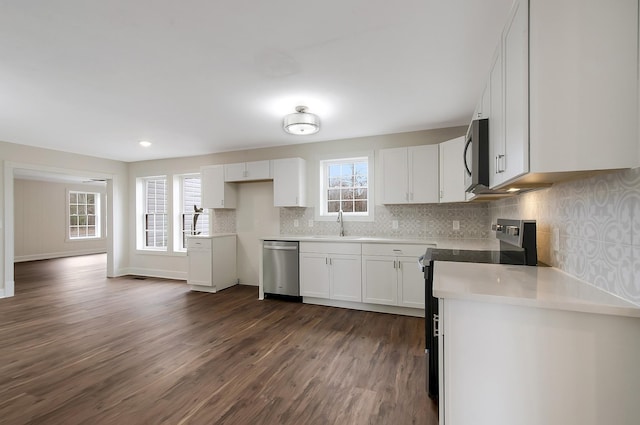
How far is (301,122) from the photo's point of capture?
3.09m

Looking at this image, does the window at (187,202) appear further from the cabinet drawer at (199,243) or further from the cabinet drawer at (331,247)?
the cabinet drawer at (331,247)

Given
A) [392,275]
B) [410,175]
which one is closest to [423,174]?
[410,175]

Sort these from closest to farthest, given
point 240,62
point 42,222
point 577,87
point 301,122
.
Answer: point 577,87 < point 240,62 < point 301,122 < point 42,222

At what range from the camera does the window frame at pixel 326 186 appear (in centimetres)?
432

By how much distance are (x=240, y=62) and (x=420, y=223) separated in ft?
10.0

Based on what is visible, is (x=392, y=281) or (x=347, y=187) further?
(x=347, y=187)

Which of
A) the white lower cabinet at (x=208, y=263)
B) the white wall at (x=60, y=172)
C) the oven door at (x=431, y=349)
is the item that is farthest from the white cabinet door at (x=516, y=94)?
the white wall at (x=60, y=172)

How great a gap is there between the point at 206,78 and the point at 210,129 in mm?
1551

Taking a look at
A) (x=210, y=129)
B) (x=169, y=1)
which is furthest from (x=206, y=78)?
(x=210, y=129)

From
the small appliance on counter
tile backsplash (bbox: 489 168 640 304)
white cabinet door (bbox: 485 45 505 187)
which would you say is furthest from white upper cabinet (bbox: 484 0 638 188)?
the small appliance on counter

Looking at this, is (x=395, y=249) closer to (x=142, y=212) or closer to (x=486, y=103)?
(x=486, y=103)

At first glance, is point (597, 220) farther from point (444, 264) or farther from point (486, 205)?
point (486, 205)

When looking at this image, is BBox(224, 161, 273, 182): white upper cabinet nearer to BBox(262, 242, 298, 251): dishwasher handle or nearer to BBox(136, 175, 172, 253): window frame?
BBox(262, 242, 298, 251): dishwasher handle

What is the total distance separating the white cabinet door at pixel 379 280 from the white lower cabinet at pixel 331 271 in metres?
0.08
